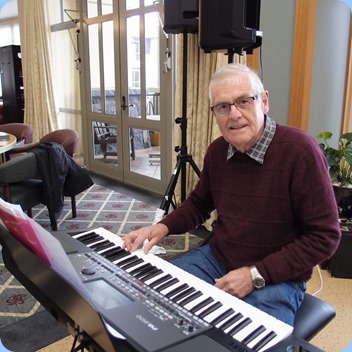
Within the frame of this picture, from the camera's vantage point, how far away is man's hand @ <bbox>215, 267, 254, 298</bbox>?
46.4 inches

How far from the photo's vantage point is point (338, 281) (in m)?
2.52

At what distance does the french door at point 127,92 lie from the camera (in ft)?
13.6

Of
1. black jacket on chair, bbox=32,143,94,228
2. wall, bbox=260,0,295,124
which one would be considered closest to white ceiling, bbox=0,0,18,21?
black jacket on chair, bbox=32,143,94,228

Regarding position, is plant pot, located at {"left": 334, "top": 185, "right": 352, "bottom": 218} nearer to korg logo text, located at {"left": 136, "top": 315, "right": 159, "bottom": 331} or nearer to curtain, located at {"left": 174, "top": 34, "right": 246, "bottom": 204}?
curtain, located at {"left": 174, "top": 34, "right": 246, "bottom": 204}

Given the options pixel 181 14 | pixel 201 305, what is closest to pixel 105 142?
pixel 181 14

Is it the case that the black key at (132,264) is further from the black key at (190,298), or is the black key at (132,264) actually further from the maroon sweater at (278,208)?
the maroon sweater at (278,208)

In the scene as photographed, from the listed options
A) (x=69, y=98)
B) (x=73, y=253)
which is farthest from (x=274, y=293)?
(x=69, y=98)

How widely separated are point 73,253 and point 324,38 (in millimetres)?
2605

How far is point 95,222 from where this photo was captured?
140 inches

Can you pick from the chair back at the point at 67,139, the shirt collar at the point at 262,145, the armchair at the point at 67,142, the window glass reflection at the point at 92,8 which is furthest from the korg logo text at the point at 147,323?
the window glass reflection at the point at 92,8

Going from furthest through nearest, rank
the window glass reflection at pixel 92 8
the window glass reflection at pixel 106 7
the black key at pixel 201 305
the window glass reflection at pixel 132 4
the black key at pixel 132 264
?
the window glass reflection at pixel 92 8
the window glass reflection at pixel 106 7
the window glass reflection at pixel 132 4
the black key at pixel 132 264
the black key at pixel 201 305

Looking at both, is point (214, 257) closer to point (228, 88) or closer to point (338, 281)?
point (228, 88)

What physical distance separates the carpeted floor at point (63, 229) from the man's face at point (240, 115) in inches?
55.1

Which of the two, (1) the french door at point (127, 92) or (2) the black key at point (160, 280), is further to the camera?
(1) the french door at point (127, 92)
